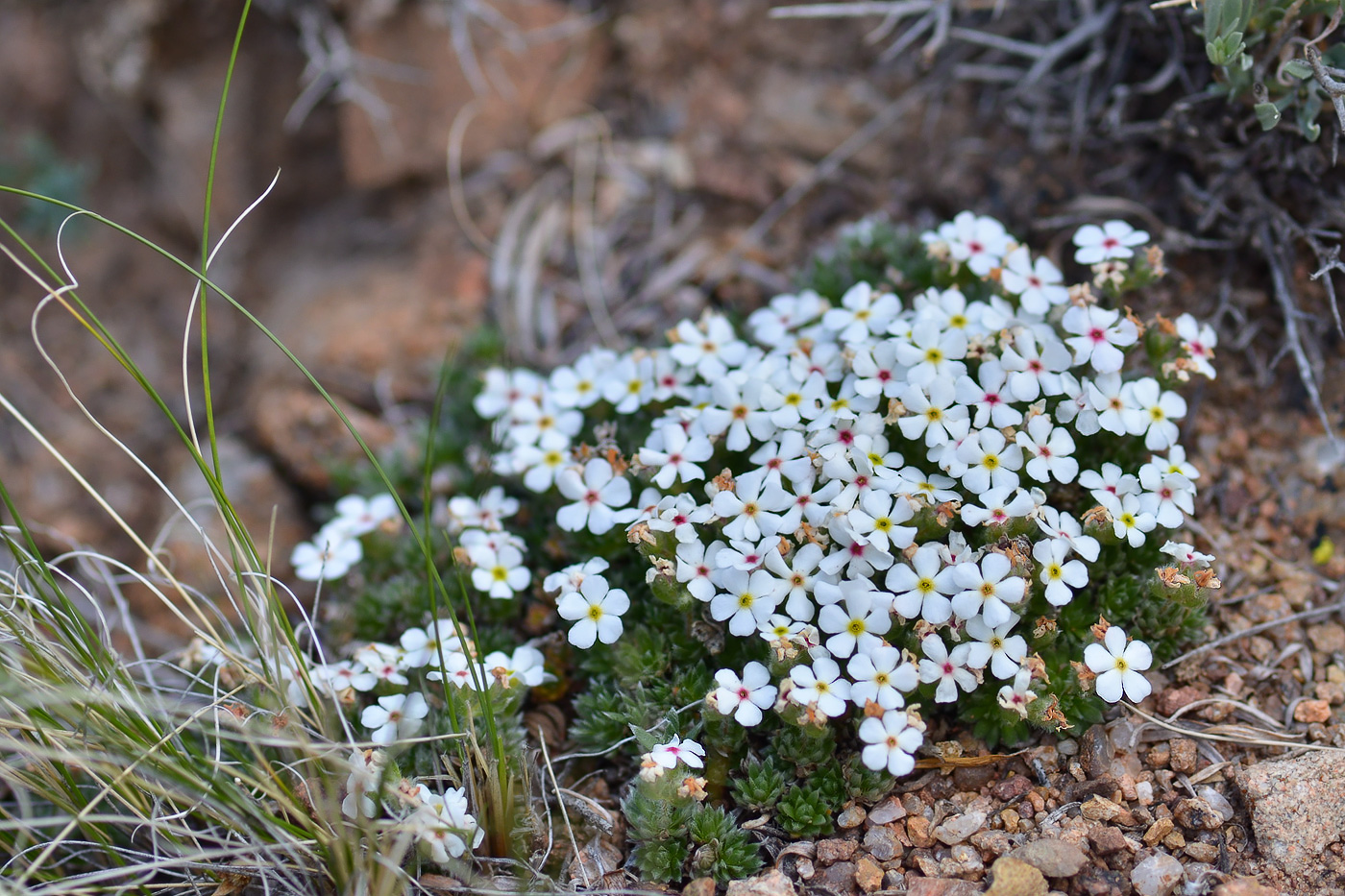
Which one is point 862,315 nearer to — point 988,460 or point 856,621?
point 988,460

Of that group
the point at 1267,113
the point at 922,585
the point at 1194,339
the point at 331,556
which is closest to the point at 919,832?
the point at 922,585

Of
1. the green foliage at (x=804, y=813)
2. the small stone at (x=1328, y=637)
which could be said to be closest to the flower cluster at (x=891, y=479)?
the green foliage at (x=804, y=813)

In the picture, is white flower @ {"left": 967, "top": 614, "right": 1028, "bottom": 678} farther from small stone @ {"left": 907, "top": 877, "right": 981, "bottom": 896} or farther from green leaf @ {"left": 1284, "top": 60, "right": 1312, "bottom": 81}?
green leaf @ {"left": 1284, "top": 60, "right": 1312, "bottom": 81}

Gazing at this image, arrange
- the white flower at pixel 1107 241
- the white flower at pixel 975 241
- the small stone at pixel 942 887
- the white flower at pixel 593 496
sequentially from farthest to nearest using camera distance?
the white flower at pixel 975 241, the white flower at pixel 1107 241, the white flower at pixel 593 496, the small stone at pixel 942 887

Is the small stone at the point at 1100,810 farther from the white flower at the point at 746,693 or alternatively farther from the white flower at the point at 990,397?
the white flower at the point at 990,397

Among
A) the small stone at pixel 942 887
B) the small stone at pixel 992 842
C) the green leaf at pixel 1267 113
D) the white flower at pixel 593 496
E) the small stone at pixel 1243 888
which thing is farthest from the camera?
the white flower at pixel 593 496
